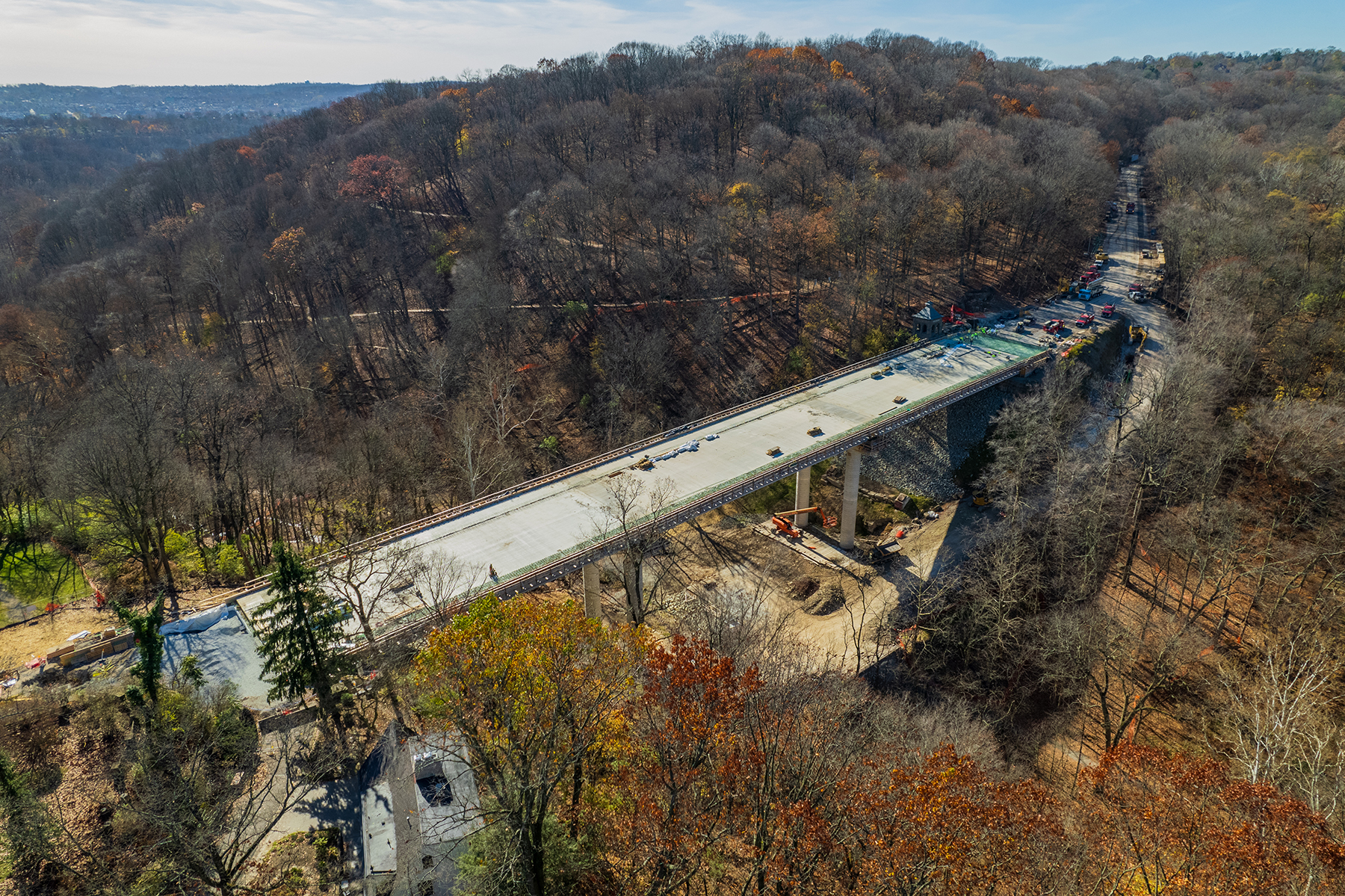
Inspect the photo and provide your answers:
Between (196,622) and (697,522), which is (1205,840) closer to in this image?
(697,522)

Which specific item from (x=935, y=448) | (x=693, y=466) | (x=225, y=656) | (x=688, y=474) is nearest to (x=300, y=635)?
(x=225, y=656)

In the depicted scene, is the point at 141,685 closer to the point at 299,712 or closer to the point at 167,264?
the point at 299,712

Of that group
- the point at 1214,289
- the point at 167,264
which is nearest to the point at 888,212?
the point at 1214,289

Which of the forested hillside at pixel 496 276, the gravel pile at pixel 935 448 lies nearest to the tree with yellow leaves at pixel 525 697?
the forested hillside at pixel 496 276

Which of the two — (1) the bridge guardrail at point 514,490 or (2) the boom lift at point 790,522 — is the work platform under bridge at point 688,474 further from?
(2) the boom lift at point 790,522

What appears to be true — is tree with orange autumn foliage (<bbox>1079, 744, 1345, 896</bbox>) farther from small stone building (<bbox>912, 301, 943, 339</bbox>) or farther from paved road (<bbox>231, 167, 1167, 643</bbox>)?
small stone building (<bbox>912, 301, 943, 339</bbox>)

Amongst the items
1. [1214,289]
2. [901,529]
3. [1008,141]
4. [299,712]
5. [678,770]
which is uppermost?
[1008,141]

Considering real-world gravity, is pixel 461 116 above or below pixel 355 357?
above
